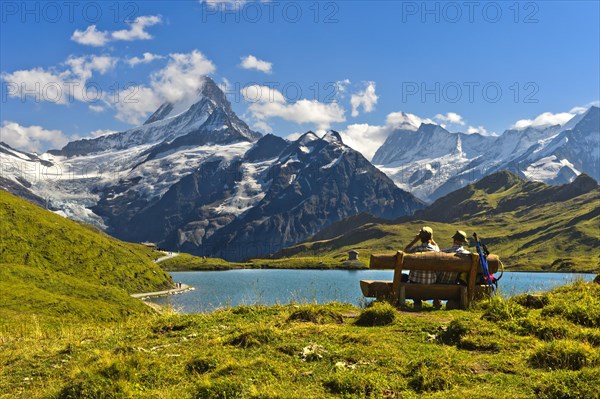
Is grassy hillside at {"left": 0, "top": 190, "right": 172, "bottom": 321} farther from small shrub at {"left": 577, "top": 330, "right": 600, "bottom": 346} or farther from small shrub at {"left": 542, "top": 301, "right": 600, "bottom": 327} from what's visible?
small shrub at {"left": 577, "top": 330, "right": 600, "bottom": 346}

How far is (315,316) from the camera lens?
18.1 metres

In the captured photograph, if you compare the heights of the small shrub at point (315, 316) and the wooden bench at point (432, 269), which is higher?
the wooden bench at point (432, 269)

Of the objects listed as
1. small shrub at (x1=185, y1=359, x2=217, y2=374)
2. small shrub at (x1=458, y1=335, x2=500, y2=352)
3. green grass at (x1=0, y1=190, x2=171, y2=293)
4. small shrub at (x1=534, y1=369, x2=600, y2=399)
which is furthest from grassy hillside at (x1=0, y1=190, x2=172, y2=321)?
small shrub at (x1=534, y1=369, x2=600, y2=399)

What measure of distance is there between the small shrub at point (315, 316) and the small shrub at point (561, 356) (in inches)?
286

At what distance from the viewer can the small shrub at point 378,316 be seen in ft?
56.1

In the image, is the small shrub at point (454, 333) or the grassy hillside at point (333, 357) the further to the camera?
the small shrub at point (454, 333)

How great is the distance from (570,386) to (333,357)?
538cm

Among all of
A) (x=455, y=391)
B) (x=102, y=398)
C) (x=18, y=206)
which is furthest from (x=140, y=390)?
(x=18, y=206)

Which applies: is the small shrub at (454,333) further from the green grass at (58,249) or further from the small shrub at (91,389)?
the green grass at (58,249)

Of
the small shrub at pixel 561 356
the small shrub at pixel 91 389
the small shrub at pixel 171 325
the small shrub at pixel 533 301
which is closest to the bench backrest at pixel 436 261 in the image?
the small shrub at pixel 533 301

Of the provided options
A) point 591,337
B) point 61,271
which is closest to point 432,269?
point 591,337

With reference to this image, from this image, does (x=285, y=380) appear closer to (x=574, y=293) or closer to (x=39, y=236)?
(x=574, y=293)

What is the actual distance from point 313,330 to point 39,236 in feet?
343

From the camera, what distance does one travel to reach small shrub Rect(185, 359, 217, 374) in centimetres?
1270
